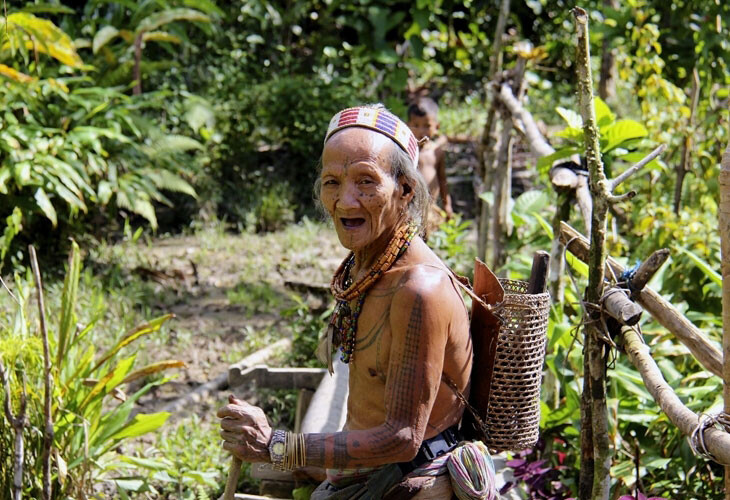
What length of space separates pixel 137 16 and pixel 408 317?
7.37 m

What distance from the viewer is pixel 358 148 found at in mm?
2080

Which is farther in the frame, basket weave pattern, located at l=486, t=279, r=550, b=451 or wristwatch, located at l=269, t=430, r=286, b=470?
basket weave pattern, located at l=486, t=279, r=550, b=451

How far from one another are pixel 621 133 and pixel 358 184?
6.10 ft

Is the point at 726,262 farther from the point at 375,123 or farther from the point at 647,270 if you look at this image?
the point at 375,123

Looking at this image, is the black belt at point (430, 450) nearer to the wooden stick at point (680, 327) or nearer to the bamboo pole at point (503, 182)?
the wooden stick at point (680, 327)

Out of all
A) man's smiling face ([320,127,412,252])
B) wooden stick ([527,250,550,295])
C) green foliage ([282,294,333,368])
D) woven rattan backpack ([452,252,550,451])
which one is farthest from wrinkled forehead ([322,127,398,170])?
green foliage ([282,294,333,368])

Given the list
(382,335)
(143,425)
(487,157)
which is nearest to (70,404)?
(143,425)

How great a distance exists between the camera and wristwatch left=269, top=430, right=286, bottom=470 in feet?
6.53

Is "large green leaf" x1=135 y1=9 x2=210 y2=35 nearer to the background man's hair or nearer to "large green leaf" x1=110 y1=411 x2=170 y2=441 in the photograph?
the background man's hair

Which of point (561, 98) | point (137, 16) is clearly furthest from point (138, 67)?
point (561, 98)

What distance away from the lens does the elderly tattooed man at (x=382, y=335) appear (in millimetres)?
1981

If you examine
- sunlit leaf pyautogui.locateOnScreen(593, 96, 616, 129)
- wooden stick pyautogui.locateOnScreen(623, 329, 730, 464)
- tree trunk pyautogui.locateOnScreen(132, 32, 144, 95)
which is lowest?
wooden stick pyautogui.locateOnScreen(623, 329, 730, 464)

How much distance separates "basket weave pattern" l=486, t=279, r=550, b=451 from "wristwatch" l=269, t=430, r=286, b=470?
0.58m


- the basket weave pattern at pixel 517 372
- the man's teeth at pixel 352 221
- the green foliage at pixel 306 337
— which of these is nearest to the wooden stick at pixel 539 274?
the basket weave pattern at pixel 517 372
